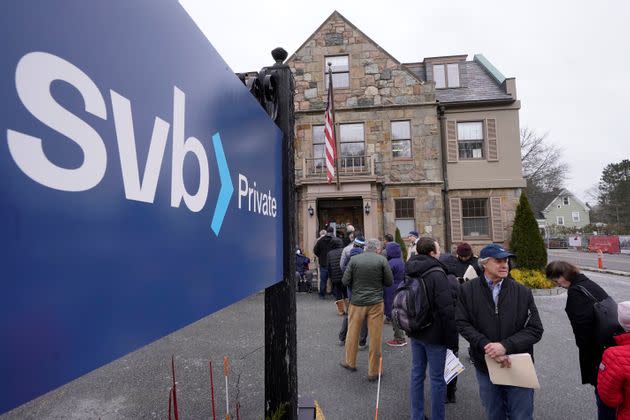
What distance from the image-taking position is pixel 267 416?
5.74 feet

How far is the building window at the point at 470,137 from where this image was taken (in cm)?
1384

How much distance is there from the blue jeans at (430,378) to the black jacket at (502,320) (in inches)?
15.9

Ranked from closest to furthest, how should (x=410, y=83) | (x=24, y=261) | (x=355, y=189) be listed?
(x=24, y=261)
(x=355, y=189)
(x=410, y=83)

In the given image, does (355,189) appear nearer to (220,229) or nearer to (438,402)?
(438,402)

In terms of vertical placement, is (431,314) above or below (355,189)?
below

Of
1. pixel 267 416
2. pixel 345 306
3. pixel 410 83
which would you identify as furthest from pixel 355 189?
pixel 267 416

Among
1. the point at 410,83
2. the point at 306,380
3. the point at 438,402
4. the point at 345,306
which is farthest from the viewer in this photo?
the point at 410,83

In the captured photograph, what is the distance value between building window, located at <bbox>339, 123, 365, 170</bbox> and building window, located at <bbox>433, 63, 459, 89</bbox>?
4312 mm

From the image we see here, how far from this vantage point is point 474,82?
14891 mm

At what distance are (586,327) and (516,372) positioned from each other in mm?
857

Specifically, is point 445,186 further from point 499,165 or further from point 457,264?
point 457,264

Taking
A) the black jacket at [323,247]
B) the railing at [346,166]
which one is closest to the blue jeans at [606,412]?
the black jacket at [323,247]

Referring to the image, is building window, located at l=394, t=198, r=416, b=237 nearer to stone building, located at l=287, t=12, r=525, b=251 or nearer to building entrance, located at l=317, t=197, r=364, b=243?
stone building, located at l=287, t=12, r=525, b=251

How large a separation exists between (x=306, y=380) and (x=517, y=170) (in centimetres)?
1263
